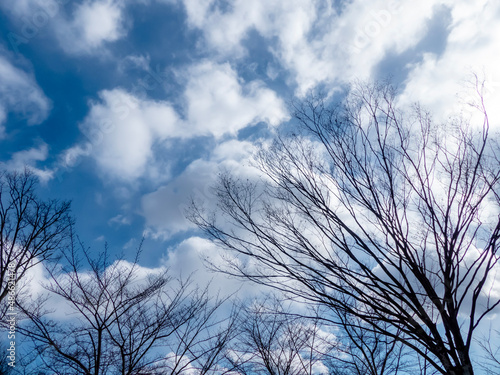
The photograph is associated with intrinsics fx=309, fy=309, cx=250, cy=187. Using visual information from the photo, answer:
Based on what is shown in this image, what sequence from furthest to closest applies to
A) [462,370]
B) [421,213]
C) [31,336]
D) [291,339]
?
1. [291,339]
2. [31,336]
3. [421,213]
4. [462,370]

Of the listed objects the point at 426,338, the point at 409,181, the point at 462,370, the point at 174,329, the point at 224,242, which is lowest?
the point at 462,370

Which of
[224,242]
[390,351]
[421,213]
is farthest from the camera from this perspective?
[390,351]

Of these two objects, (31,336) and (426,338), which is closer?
(426,338)

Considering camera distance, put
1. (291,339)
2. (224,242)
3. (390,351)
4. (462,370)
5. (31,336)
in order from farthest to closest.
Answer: (291,339) < (390,351) < (31,336) < (224,242) < (462,370)

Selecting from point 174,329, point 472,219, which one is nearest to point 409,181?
point 472,219

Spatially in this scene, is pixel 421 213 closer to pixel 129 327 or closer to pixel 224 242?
pixel 224 242

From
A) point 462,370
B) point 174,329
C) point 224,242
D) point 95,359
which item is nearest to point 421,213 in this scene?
point 462,370

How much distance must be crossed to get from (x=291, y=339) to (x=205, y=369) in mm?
5075

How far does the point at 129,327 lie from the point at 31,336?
2162mm

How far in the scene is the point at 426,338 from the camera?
490 cm

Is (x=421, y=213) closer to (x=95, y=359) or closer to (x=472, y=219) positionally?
(x=472, y=219)

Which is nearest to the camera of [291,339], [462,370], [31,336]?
[462,370]

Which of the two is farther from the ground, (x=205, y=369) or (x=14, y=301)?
(x=14, y=301)

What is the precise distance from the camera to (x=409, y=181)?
6152 mm
